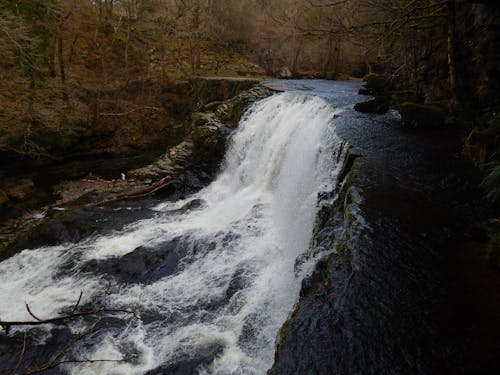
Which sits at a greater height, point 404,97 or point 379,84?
point 379,84

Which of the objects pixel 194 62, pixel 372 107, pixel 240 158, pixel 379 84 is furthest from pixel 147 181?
pixel 194 62

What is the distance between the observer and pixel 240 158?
11516mm

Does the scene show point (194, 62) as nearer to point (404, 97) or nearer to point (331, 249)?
point (404, 97)

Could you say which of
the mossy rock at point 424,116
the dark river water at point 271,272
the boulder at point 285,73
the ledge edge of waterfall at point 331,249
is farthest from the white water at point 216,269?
the boulder at point 285,73

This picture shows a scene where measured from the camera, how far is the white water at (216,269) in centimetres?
517

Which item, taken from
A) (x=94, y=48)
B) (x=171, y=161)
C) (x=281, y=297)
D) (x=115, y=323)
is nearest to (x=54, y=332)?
(x=115, y=323)

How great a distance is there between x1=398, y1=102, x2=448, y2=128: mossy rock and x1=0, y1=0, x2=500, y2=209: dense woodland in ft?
0.21

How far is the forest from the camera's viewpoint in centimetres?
449

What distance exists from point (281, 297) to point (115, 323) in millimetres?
2928

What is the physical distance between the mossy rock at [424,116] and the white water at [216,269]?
90.6 inches

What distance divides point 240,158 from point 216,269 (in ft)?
17.7

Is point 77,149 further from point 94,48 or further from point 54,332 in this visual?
point 54,332

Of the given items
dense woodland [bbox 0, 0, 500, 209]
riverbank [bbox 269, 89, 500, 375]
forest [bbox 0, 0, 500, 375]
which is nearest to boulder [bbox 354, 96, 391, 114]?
forest [bbox 0, 0, 500, 375]

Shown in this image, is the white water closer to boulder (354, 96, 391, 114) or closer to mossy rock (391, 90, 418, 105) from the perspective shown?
boulder (354, 96, 391, 114)
